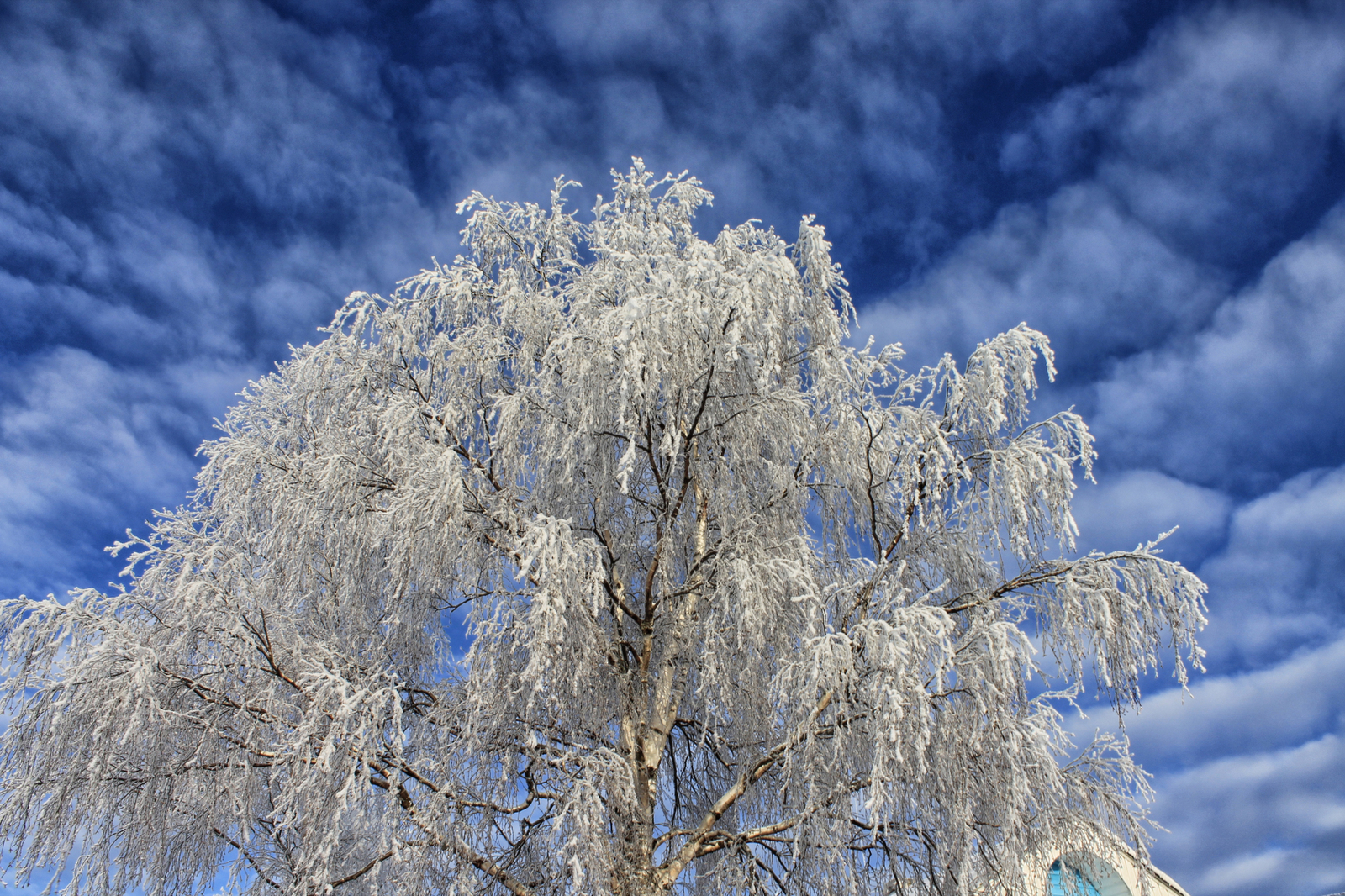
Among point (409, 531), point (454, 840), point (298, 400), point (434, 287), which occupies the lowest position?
point (454, 840)

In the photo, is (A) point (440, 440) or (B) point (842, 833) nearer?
(B) point (842, 833)

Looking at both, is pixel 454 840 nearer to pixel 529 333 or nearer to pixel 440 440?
pixel 440 440

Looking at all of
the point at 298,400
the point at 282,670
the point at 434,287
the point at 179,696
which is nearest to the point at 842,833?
the point at 282,670

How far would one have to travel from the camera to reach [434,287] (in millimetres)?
7145

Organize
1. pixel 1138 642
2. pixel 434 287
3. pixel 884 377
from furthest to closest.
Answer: pixel 434 287
pixel 884 377
pixel 1138 642

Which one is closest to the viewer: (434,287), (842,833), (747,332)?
(842,833)

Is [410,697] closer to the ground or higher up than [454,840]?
higher up

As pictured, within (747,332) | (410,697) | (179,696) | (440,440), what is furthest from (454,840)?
(747,332)

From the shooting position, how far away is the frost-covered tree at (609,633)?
4.65 metres

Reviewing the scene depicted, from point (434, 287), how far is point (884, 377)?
3965 mm

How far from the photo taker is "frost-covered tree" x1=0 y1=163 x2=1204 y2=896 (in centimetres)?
465

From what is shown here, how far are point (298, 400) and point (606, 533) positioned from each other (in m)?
3.39

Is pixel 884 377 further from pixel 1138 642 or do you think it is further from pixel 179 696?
pixel 179 696

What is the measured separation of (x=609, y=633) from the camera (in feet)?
21.2
